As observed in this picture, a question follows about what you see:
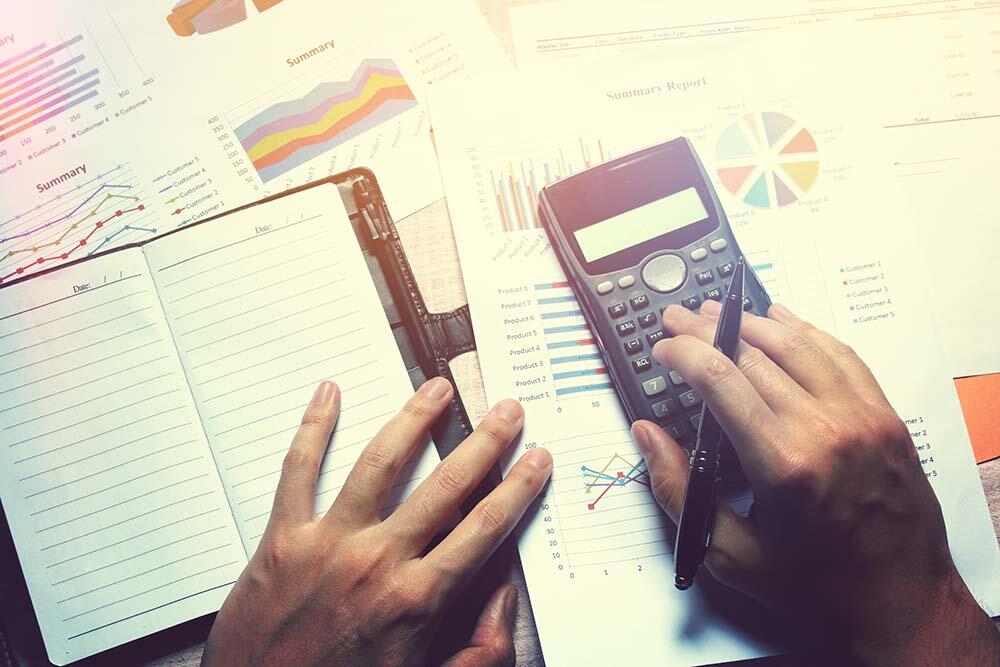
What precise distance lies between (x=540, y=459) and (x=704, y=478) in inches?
4.7

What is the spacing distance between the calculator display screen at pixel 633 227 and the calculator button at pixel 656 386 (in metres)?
0.10

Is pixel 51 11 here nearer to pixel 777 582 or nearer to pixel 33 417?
pixel 33 417

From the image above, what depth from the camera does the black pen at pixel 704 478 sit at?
479mm

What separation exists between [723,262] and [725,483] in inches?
6.4

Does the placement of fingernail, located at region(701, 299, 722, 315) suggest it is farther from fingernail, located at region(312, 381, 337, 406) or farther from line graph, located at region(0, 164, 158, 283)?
line graph, located at region(0, 164, 158, 283)

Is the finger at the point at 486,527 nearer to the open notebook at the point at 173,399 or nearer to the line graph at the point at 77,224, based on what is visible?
the open notebook at the point at 173,399

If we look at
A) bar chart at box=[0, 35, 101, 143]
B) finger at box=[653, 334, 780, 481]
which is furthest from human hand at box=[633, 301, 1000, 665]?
bar chart at box=[0, 35, 101, 143]

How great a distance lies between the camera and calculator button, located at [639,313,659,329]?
53 cm

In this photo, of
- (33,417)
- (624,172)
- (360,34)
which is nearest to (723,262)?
(624,172)

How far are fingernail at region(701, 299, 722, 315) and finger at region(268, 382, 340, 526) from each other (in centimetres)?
28

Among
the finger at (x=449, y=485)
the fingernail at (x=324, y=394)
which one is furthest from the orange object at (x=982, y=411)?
the fingernail at (x=324, y=394)

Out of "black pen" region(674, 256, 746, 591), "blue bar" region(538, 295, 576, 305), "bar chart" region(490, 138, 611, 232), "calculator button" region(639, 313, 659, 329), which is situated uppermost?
"bar chart" region(490, 138, 611, 232)

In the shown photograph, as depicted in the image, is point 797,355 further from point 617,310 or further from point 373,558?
point 373,558

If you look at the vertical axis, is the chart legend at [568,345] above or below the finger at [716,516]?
above
